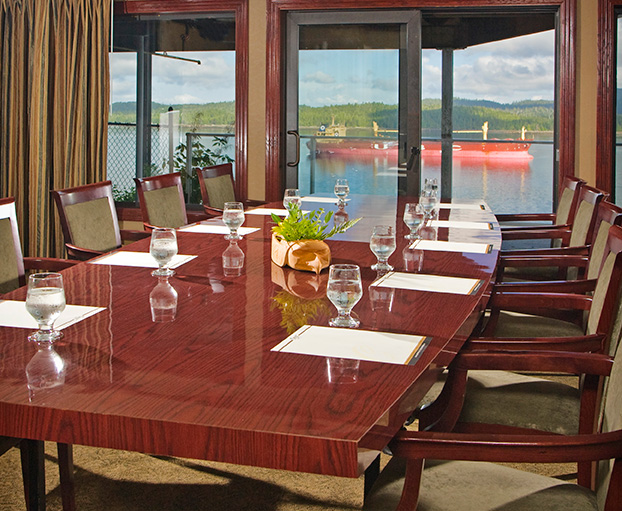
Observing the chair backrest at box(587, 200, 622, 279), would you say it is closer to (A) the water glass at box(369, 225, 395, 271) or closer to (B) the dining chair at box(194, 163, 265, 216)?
(A) the water glass at box(369, 225, 395, 271)


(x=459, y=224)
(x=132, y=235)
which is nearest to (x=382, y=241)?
(x=459, y=224)

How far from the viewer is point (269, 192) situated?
6.07 m

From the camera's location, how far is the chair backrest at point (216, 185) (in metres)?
4.91

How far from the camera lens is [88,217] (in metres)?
3.60

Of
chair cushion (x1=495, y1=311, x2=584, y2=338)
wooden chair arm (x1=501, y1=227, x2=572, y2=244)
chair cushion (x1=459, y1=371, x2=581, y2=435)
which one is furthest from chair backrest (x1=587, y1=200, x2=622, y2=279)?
wooden chair arm (x1=501, y1=227, x2=572, y2=244)

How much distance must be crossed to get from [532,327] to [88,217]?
205cm

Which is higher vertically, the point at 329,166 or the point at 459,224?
the point at 329,166

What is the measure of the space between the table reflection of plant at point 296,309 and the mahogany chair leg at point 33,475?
804 mm

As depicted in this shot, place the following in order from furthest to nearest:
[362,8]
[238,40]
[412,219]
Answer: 1. [238,40]
2. [362,8]
3. [412,219]

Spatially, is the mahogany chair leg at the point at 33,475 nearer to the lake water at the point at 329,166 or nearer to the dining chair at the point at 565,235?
the dining chair at the point at 565,235

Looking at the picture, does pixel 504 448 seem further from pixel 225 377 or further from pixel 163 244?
pixel 163 244

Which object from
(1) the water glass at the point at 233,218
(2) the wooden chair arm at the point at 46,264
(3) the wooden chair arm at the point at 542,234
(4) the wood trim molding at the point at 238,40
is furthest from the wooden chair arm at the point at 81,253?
(4) the wood trim molding at the point at 238,40

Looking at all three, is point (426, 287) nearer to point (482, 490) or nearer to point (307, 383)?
point (482, 490)

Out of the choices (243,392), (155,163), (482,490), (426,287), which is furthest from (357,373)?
(155,163)
